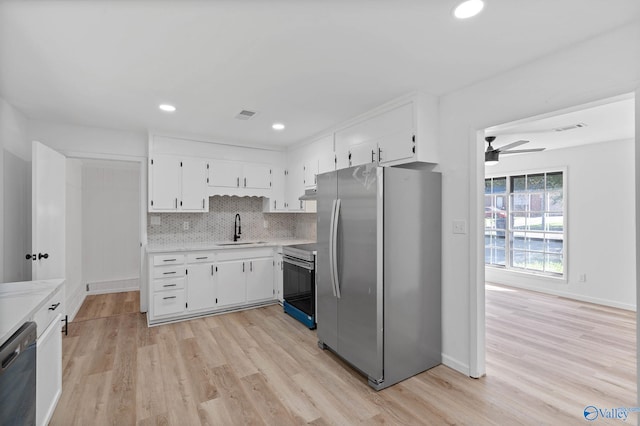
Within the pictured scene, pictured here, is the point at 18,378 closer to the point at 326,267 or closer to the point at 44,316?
the point at 44,316

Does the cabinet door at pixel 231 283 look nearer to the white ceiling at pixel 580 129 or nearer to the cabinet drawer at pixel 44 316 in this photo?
the cabinet drawer at pixel 44 316

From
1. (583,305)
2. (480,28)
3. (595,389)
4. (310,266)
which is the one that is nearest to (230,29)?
(480,28)

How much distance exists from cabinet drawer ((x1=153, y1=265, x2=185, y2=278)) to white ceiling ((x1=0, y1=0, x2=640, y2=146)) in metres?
1.84

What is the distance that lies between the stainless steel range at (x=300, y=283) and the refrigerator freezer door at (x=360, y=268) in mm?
855

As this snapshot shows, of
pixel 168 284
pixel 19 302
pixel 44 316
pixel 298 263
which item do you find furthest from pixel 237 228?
pixel 19 302

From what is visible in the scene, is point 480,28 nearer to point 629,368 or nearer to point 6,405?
point 6,405

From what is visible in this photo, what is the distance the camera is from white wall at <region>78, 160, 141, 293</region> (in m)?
5.20

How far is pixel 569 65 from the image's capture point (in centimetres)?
196

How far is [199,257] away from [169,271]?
A: 0.37 meters

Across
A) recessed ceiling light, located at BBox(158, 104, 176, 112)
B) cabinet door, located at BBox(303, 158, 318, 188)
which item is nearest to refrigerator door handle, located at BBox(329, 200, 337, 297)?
cabinet door, located at BBox(303, 158, 318, 188)

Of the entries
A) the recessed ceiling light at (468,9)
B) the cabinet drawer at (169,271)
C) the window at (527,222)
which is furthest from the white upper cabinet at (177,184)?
the window at (527,222)

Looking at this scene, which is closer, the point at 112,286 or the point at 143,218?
the point at 143,218

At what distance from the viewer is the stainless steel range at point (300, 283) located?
3576 mm

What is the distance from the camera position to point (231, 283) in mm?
4125
